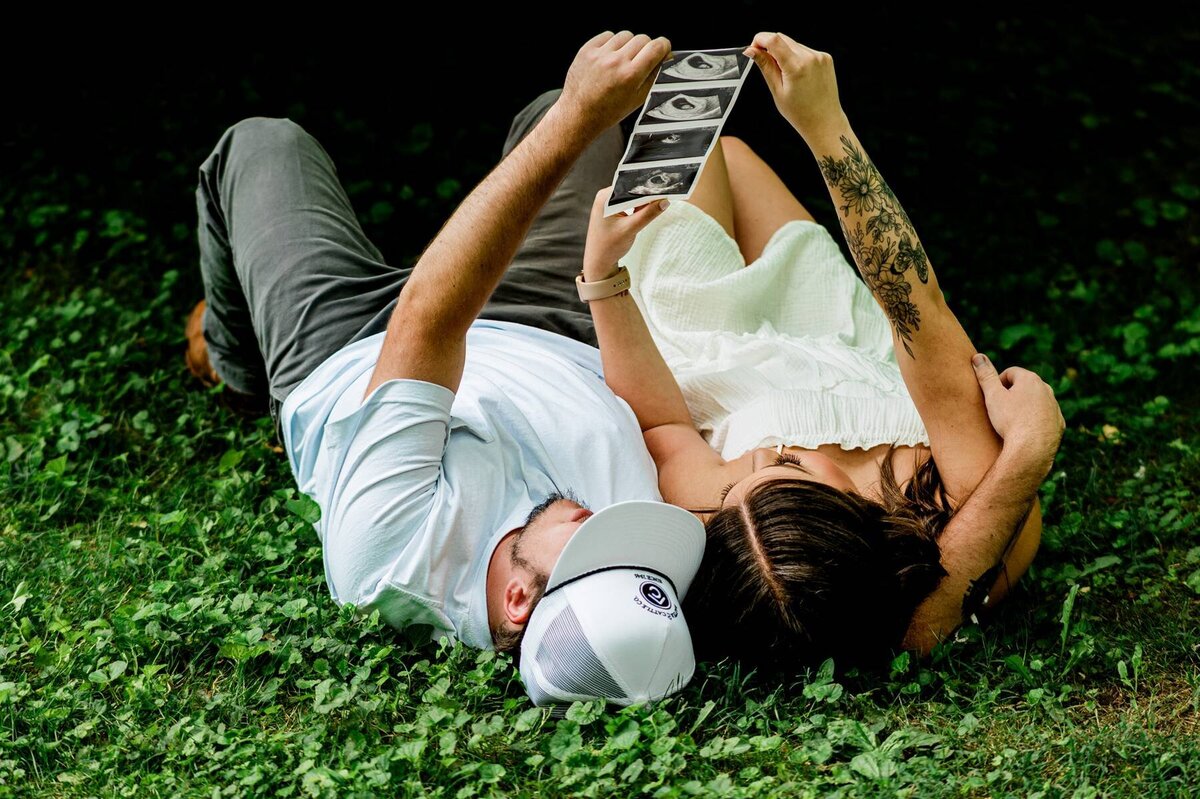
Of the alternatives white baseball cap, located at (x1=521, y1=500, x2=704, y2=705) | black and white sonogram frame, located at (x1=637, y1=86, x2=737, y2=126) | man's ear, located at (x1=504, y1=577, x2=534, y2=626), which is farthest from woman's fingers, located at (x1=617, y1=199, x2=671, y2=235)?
man's ear, located at (x1=504, y1=577, x2=534, y2=626)

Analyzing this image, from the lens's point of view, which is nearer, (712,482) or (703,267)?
(712,482)

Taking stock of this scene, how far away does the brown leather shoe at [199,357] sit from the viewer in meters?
4.36

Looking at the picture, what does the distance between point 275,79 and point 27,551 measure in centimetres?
350

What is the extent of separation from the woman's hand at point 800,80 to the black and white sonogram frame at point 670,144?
0.20 meters

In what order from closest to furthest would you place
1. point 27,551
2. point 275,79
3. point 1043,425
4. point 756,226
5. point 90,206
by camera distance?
point 1043,425, point 27,551, point 756,226, point 90,206, point 275,79

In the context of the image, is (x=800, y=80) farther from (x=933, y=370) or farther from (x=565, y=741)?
(x=565, y=741)

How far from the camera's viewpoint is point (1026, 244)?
5.50m

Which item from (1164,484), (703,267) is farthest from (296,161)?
(1164,484)

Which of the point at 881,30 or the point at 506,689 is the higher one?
the point at 881,30

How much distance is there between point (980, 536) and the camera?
293 cm

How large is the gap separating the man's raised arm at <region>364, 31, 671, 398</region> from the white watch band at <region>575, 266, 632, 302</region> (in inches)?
21.8

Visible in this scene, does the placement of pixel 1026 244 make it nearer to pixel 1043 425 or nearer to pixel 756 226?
pixel 756 226

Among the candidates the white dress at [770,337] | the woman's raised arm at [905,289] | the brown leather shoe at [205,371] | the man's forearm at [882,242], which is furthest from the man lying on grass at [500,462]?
the brown leather shoe at [205,371]

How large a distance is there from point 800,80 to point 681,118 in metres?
0.31
